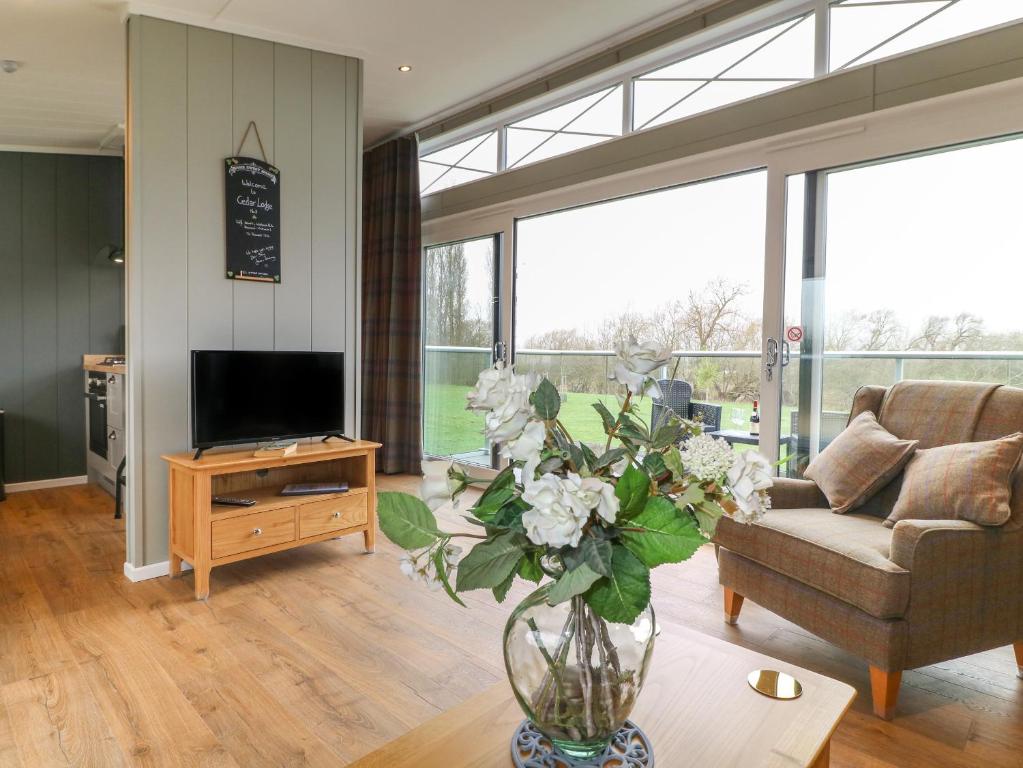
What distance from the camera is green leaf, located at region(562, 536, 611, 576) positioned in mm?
849

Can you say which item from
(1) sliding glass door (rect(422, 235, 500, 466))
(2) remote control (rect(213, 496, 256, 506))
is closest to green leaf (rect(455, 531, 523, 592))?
(2) remote control (rect(213, 496, 256, 506))

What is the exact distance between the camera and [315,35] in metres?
3.45

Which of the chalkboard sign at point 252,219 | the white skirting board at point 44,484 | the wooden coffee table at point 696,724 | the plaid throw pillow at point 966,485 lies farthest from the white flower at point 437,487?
the white skirting board at point 44,484

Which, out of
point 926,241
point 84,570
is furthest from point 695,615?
point 84,570

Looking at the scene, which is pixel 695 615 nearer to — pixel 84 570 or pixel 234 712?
pixel 234 712

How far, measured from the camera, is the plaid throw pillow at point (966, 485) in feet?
6.37

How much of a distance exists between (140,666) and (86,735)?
397 millimetres

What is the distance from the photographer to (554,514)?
2.60ft

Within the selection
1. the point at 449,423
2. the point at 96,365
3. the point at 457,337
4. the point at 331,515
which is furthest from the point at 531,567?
the point at 96,365

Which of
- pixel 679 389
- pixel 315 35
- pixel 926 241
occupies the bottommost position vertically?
pixel 679 389

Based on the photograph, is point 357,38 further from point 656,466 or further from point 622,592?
point 622,592

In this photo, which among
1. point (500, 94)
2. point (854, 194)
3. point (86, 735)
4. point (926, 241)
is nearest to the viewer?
point (86, 735)

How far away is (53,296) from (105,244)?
0.54m

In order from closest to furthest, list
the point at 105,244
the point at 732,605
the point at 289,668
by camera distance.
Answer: the point at 289,668, the point at 732,605, the point at 105,244
